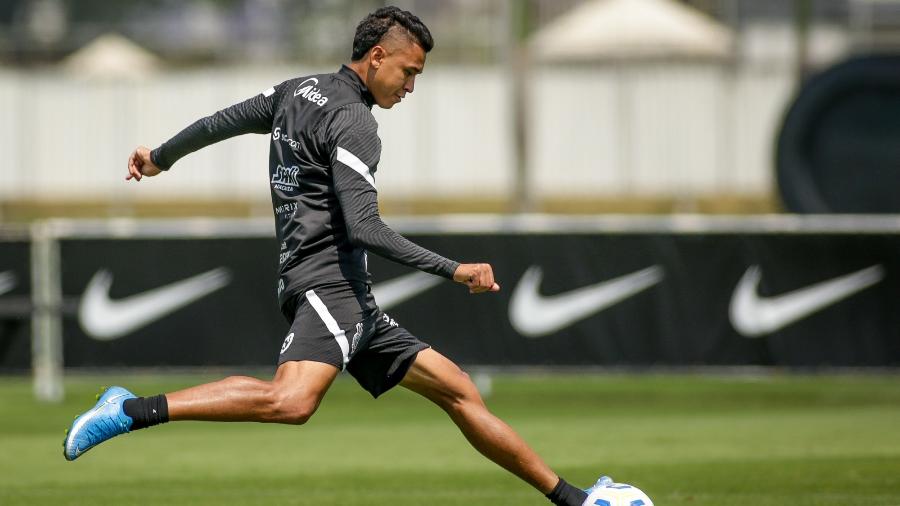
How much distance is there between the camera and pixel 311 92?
7.13 m

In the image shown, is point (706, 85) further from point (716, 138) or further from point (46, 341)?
point (46, 341)

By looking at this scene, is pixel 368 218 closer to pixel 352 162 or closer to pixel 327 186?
pixel 352 162

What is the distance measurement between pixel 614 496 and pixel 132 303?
779cm

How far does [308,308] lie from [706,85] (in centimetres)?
1871

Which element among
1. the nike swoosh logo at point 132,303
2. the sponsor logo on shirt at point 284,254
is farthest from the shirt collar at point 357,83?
the nike swoosh logo at point 132,303

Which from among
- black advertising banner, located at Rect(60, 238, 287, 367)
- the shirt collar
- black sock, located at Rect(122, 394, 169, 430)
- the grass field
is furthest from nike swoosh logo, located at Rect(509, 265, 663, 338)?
black sock, located at Rect(122, 394, 169, 430)

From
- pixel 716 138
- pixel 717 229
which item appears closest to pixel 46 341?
pixel 717 229

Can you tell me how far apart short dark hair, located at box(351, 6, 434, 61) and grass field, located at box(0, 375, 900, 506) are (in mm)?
2907

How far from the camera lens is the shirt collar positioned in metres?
7.17

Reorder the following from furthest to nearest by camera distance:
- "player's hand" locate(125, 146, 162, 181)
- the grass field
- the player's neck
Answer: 1. the grass field
2. "player's hand" locate(125, 146, 162, 181)
3. the player's neck

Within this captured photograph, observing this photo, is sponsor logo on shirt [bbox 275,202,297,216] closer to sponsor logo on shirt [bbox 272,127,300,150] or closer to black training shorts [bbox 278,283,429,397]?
sponsor logo on shirt [bbox 272,127,300,150]

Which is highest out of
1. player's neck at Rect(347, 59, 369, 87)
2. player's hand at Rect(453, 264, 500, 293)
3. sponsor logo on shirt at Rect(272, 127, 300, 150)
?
player's neck at Rect(347, 59, 369, 87)

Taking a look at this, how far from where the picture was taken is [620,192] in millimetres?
24750

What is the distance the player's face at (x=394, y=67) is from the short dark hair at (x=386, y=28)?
2.0 inches
